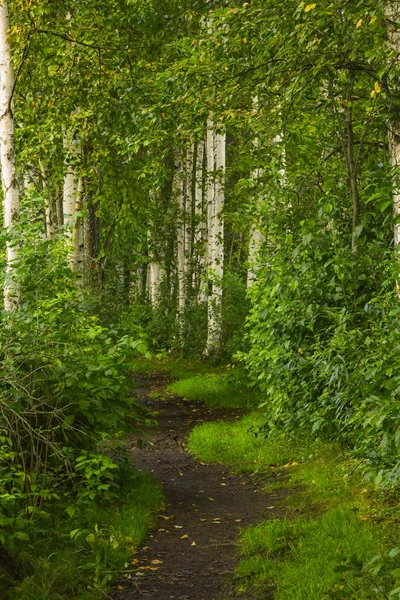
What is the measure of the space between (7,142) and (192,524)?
5.02 m

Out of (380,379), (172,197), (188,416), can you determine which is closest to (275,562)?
(380,379)

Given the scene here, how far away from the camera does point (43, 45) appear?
38.8ft

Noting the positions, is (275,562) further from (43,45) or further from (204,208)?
(204,208)

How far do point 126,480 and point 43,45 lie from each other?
7.69 m

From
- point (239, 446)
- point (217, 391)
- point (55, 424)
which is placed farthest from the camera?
point (217, 391)

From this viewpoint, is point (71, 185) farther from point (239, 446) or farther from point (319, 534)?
point (319, 534)

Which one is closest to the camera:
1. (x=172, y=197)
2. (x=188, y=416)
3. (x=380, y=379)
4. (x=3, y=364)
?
(x=380, y=379)

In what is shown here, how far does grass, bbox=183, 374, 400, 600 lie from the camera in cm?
470

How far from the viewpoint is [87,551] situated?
6031 mm

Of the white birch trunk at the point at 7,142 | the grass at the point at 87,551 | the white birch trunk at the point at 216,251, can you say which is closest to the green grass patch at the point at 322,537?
the grass at the point at 87,551

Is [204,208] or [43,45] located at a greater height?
[43,45]

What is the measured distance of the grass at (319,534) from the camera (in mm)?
4695

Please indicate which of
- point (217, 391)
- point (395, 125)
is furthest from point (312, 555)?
point (217, 391)

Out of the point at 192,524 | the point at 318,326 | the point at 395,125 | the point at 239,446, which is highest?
the point at 395,125
